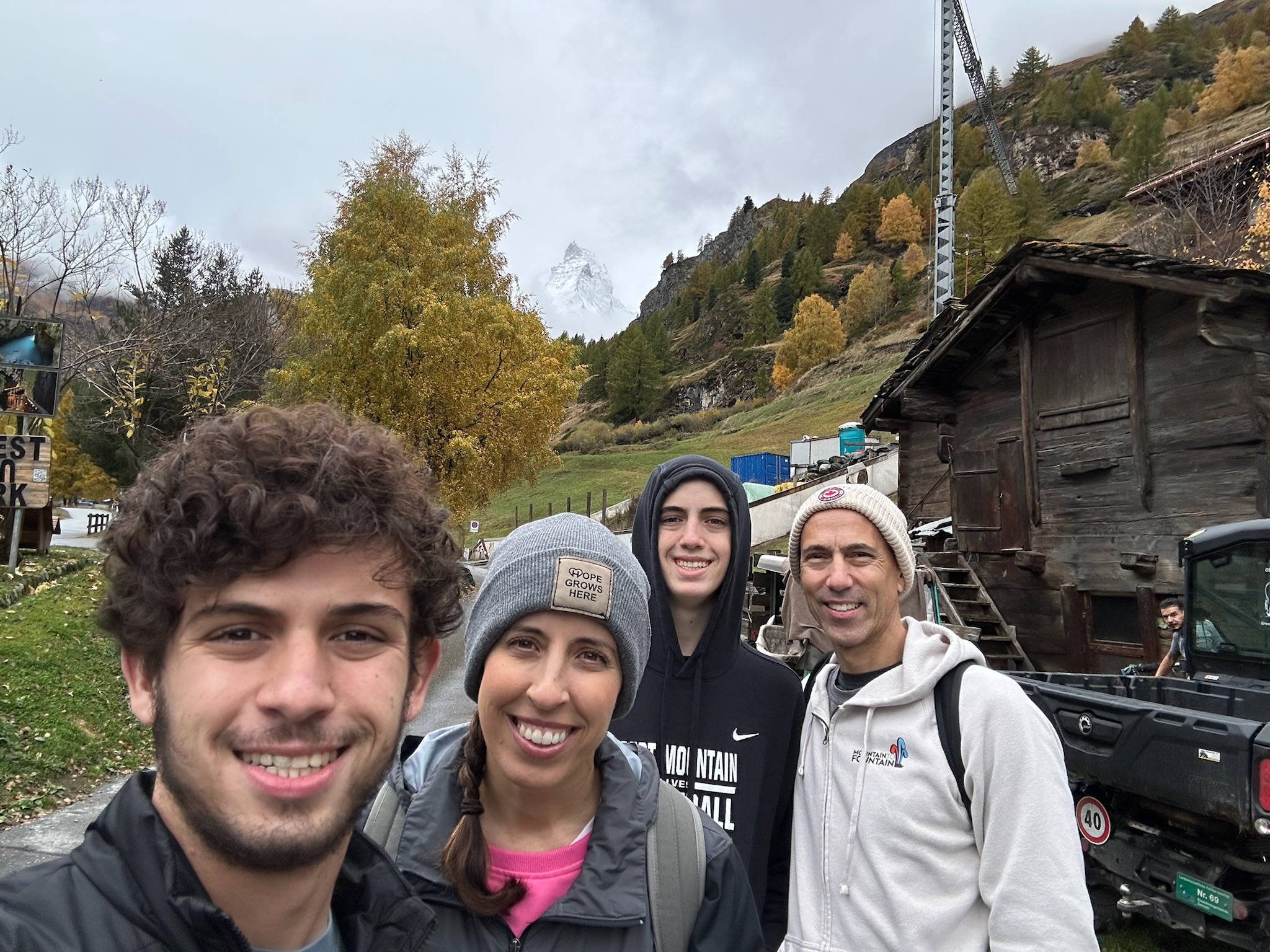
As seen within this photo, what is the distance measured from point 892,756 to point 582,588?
1012mm

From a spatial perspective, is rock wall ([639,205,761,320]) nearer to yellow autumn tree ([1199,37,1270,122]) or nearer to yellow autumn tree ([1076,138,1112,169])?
yellow autumn tree ([1076,138,1112,169])

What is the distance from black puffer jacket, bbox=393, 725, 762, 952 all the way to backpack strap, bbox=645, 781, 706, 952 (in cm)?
2

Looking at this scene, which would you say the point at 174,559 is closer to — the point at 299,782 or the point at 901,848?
the point at 299,782

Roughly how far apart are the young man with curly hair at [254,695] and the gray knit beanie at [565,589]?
259 mm

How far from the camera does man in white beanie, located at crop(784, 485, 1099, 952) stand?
69.7 inches

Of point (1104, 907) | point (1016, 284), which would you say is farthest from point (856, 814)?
point (1016, 284)

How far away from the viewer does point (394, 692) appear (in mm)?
1341

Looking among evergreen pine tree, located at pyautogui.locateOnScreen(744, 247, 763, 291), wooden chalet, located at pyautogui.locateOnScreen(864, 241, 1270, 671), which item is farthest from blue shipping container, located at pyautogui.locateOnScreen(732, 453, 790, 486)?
evergreen pine tree, located at pyautogui.locateOnScreen(744, 247, 763, 291)

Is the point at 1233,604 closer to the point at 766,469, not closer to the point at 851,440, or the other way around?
the point at 851,440

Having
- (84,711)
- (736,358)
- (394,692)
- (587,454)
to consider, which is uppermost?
(736,358)

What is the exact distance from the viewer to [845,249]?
108000 millimetres

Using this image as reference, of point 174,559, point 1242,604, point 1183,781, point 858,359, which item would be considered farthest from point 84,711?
point 858,359

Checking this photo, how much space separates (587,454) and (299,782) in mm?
60880

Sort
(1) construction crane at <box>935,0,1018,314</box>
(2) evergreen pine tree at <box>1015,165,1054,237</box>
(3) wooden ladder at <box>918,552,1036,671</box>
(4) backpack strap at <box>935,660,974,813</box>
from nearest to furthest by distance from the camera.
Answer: (4) backpack strap at <box>935,660,974,813</box>, (3) wooden ladder at <box>918,552,1036,671</box>, (1) construction crane at <box>935,0,1018,314</box>, (2) evergreen pine tree at <box>1015,165,1054,237</box>
